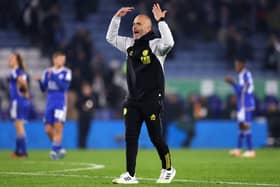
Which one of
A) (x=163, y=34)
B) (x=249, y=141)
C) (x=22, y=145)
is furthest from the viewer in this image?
(x=249, y=141)

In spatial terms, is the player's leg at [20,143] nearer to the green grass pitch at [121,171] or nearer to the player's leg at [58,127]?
the player's leg at [58,127]

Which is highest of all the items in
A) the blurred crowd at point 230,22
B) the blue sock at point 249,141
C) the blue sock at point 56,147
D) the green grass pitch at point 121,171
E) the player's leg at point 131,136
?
the blurred crowd at point 230,22

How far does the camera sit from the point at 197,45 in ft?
115

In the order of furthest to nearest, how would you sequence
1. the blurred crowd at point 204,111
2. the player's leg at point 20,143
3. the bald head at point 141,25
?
the blurred crowd at point 204,111, the player's leg at point 20,143, the bald head at point 141,25

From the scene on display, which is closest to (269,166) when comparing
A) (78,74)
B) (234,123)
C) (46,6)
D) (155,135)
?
(155,135)

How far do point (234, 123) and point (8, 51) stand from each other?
8.81 m

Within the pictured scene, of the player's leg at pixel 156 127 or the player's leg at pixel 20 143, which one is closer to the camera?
the player's leg at pixel 156 127

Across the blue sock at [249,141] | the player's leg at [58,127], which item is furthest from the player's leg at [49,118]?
the blue sock at [249,141]

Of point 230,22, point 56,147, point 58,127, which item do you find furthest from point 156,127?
point 230,22

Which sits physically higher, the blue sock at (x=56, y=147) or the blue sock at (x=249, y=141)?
the blue sock at (x=56, y=147)

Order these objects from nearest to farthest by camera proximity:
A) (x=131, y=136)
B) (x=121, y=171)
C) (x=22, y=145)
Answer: (x=131, y=136) → (x=121, y=171) → (x=22, y=145)

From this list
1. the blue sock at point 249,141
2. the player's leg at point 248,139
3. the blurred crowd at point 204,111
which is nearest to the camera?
the player's leg at point 248,139

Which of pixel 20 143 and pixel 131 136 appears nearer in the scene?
pixel 131 136

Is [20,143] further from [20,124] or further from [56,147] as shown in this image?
[56,147]
